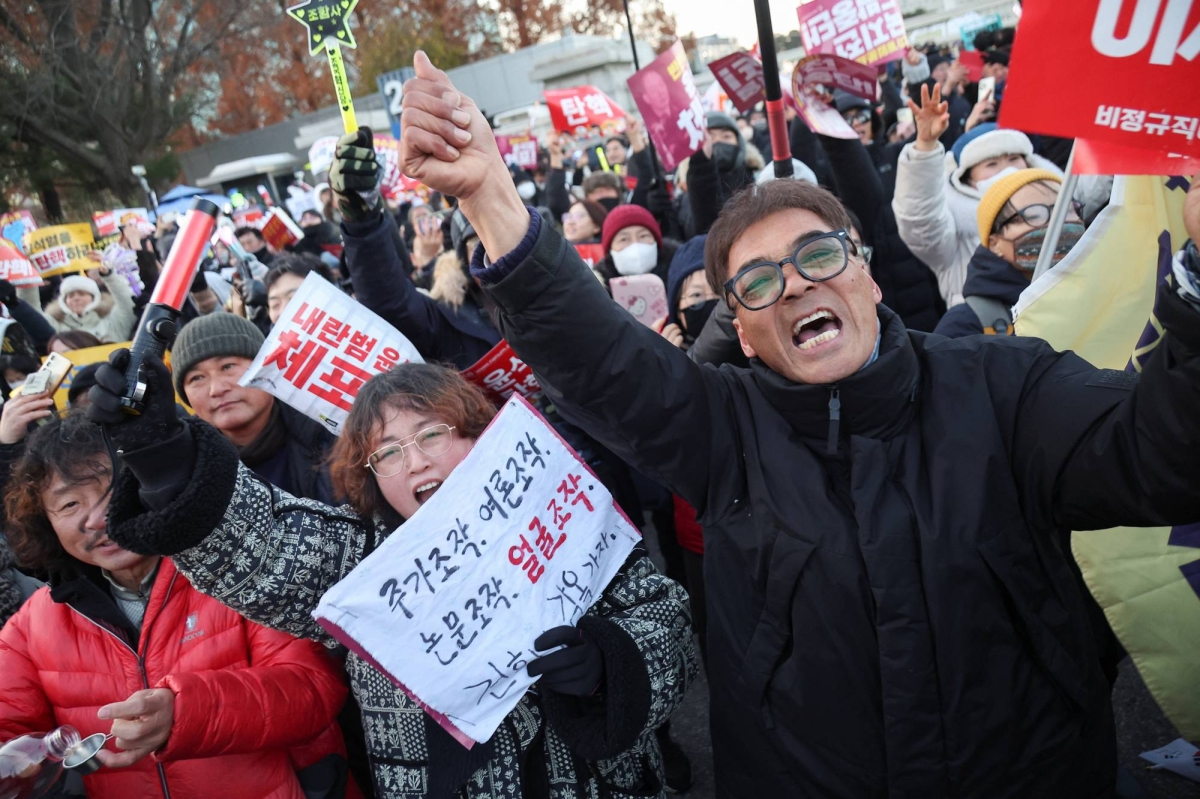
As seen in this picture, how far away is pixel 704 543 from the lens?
1.78 meters

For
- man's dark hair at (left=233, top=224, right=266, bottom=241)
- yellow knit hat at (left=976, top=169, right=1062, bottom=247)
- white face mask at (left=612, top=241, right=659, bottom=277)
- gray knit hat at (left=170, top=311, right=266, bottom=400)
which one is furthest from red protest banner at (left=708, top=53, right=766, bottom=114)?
man's dark hair at (left=233, top=224, right=266, bottom=241)

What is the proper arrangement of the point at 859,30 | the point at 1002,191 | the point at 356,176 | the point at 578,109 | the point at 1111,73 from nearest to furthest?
the point at 1111,73
the point at 356,176
the point at 1002,191
the point at 859,30
the point at 578,109

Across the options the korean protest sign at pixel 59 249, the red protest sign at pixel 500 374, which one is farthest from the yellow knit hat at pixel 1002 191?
the korean protest sign at pixel 59 249

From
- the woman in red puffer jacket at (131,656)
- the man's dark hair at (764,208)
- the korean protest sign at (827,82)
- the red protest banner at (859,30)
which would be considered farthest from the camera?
the red protest banner at (859,30)

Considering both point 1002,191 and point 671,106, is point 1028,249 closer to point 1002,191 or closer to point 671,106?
point 1002,191

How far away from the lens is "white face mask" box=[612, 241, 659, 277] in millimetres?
4391

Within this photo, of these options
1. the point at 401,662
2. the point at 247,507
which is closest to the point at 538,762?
the point at 401,662

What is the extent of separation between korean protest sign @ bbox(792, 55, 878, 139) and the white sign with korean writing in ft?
6.25

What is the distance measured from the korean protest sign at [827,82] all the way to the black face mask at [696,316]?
94 centimetres

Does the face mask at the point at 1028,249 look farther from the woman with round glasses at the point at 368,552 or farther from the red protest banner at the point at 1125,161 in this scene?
the woman with round glasses at the point at 368,552

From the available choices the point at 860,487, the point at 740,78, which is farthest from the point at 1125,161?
the point at 740,78

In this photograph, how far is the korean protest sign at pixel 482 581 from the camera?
174 cm

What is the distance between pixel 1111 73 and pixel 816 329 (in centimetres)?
71

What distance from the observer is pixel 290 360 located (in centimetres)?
276
